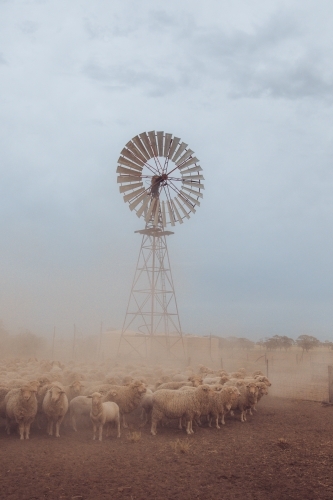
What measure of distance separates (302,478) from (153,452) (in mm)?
3809

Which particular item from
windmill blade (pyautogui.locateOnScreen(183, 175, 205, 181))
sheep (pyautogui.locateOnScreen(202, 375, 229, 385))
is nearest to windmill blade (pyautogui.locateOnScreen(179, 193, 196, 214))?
windmill blade (pyautogui.locateOnScreen(183, 175, 205, 181))

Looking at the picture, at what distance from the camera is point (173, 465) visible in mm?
9859

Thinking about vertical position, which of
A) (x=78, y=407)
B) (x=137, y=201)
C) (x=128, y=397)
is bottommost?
(x=78, y=407)

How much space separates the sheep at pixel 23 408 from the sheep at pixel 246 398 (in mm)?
6933

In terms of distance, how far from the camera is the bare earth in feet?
27.0

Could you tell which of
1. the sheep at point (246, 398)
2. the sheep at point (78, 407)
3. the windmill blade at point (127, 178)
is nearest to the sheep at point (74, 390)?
the sheep at point (78, 407)

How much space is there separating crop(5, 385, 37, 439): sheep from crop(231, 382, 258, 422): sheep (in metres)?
6.93

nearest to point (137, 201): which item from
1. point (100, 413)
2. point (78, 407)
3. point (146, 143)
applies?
point (146, 143)

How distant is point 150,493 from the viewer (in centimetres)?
816

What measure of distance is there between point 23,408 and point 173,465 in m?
5.16

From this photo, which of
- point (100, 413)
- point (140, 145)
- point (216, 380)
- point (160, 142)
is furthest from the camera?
point (160, 142)

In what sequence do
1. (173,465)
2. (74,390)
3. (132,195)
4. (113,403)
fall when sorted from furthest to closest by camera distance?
1. (132,195)
2. (74,390)
3. (113,403)
4. (173,465)

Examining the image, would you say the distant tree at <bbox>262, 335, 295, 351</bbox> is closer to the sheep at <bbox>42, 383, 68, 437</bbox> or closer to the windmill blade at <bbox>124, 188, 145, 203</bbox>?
the windmill blade at <bbox>124, 188, 145, 203</bbox>

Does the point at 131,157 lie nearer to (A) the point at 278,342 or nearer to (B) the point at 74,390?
(B) the point at 74,390
